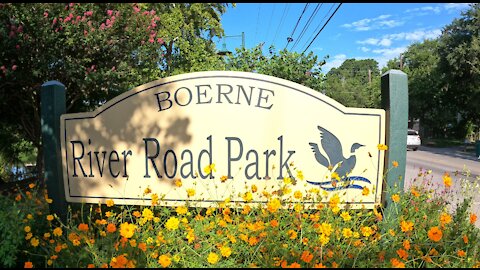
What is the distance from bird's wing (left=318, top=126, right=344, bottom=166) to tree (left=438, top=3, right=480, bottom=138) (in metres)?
19.9

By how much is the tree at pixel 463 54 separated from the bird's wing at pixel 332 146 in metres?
19.9

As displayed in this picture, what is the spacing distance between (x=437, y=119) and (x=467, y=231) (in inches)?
1169

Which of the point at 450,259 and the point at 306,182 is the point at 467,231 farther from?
the point at 306,182

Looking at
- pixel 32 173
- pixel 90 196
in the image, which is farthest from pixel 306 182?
pixel 32 173

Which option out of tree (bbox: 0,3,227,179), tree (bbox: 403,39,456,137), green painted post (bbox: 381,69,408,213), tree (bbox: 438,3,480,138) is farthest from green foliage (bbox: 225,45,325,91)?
tree (bbox: 403,39,456,137)

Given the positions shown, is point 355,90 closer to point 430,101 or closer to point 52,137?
point 430,101

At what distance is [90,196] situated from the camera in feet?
8.78

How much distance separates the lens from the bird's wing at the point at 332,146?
254 centimetres

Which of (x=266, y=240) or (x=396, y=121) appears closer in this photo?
(x=266, y=240)

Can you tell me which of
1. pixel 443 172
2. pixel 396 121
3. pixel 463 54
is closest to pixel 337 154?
pixel 396 121

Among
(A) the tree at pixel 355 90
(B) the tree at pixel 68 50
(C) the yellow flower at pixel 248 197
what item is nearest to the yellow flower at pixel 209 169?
(C) the yellow flower at pixel 248 197

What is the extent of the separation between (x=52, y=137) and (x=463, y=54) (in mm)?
21590

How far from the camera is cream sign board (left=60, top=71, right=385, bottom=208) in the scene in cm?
254

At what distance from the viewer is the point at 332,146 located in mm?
2541
